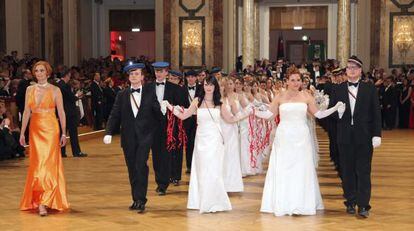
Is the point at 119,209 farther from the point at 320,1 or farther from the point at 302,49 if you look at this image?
the point at 302,49

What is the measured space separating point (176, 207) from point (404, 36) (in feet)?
57.6

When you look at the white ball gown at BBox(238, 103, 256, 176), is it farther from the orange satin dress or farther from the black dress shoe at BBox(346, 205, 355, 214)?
the orange satin dress

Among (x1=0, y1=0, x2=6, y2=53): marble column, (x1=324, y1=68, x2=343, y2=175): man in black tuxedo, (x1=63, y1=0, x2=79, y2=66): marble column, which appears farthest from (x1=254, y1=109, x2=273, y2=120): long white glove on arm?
(x1=63, y1=0, x2=79, y2=66): marble column

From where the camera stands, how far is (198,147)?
7625 mm

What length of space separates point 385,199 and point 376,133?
156 centimetres

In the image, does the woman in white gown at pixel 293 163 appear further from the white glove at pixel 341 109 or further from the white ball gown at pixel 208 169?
the white ball gown at pixel 208 169

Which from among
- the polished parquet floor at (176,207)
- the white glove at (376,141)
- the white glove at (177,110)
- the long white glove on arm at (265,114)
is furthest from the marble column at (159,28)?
the white glove at (376,141)

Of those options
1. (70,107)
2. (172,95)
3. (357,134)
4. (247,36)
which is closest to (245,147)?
(172,95)

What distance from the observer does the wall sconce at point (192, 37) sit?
79.7ft

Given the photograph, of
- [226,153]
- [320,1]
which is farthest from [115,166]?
[320,1]

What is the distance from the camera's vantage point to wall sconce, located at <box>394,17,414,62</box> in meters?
23.6

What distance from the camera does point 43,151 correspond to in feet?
24.6

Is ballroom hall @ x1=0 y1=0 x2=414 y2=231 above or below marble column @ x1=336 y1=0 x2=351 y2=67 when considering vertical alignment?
below

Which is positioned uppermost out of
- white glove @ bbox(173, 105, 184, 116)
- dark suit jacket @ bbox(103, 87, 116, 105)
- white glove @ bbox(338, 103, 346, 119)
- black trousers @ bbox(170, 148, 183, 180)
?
white glove @ bbox(338, 103, 346, 119)
